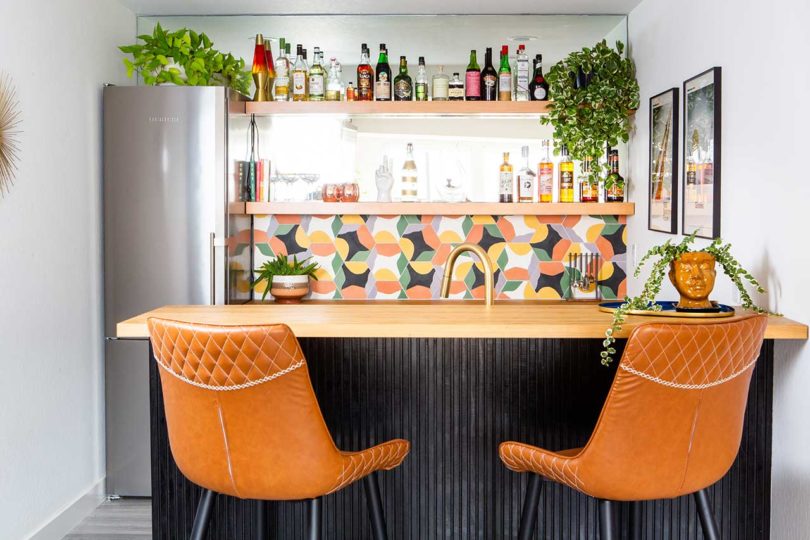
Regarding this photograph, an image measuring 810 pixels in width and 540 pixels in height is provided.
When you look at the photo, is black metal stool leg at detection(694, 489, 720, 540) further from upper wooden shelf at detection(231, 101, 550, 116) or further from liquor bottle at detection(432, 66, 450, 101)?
liquor bottle at detection(432, 66, 450, 101)

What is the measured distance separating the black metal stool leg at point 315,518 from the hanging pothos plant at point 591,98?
105 inches

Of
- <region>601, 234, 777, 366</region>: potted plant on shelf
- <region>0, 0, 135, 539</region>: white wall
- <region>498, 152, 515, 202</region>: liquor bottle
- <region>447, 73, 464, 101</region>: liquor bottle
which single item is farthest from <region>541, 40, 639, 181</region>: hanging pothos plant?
<region>0, 0, 135, 539</region>: white wall

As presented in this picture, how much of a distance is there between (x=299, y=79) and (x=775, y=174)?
257cm

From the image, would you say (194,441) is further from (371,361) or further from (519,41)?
(519,41)

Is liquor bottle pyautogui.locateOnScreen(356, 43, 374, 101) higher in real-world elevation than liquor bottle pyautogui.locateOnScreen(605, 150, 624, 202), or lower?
higher

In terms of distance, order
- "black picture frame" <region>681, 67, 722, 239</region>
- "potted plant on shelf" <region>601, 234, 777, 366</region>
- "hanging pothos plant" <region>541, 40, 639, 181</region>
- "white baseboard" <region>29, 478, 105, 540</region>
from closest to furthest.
Result: "potted plant on shelf" <region>601, 234, 777, 366</region> < "black picture frame" <region>681, 67, 722, 239</region> < "white baseboard" <region>29, 478, 105, 540</region> < "hanging pothos plant" <region>541, 40, 639, 181</region>

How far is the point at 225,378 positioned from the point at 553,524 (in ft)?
4.31

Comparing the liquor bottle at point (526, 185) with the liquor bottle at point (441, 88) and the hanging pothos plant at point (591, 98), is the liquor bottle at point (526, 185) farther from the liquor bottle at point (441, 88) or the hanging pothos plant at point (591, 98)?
the liquor bottle at point (441, 88)

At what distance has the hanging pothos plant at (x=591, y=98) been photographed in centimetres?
427

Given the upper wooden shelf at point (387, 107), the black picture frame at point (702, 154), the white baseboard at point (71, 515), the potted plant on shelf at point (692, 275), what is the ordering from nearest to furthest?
the potted plant on shelf at point (692, 275), the black picture frame at point (702, 154), the white baseboard at point (71, 515), the upper wooden shelf at point (387, 107)

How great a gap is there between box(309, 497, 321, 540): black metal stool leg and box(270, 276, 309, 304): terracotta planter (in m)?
2.41

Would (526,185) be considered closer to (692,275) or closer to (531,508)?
(692,275)

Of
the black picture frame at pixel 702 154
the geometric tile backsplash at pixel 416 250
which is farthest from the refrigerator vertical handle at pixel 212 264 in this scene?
the black picture frame at pixel 702 154

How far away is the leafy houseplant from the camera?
4.15 m
